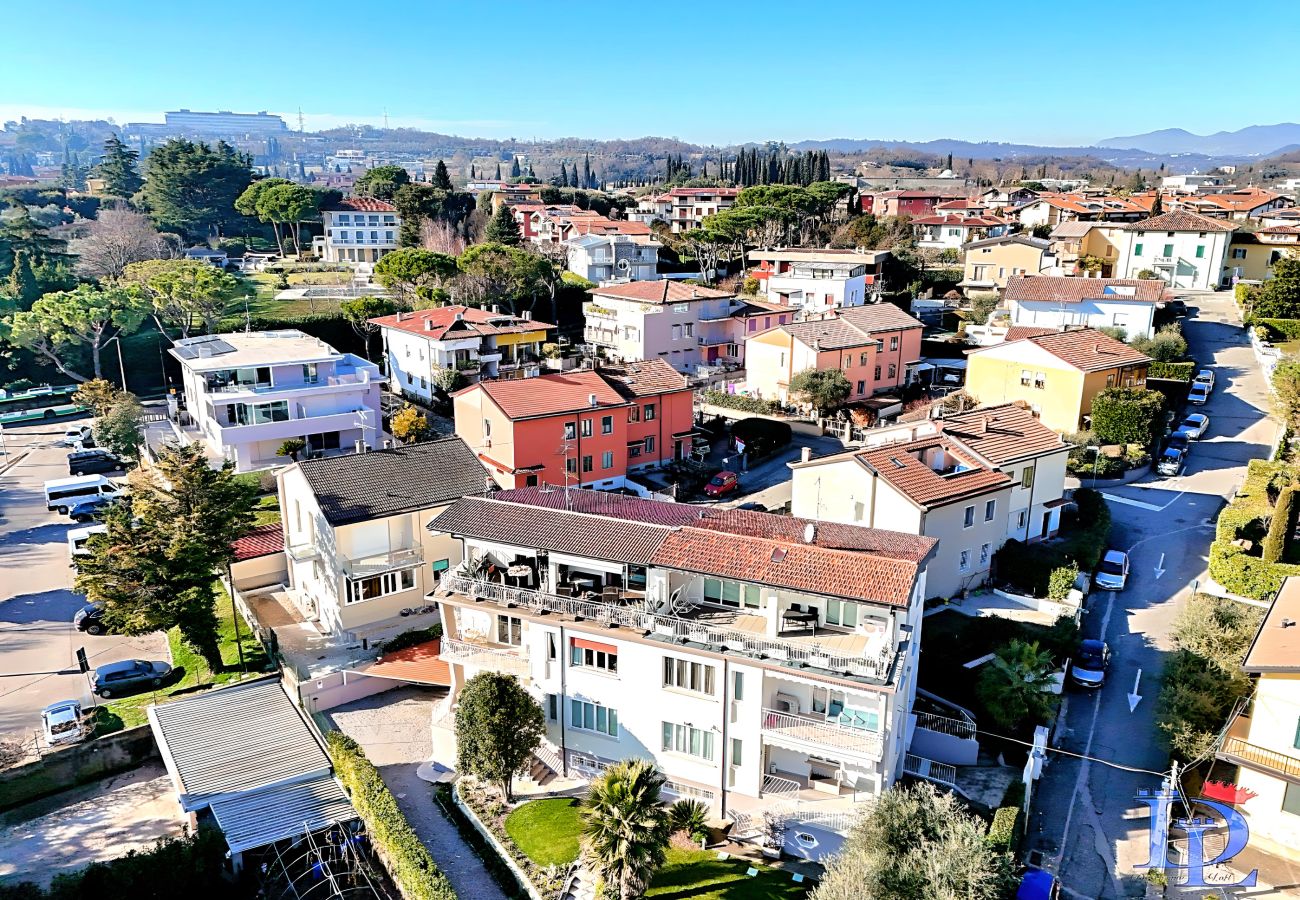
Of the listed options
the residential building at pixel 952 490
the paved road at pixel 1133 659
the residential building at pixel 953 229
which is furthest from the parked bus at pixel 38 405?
the residential building at pixel 953 229

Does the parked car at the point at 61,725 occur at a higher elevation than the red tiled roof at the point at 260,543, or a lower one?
lower

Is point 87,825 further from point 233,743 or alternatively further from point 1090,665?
Answer: point 1090,665

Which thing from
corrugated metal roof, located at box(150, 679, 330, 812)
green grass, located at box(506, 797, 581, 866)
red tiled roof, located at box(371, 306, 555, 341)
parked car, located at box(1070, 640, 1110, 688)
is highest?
red tiled roof, located at box(371, 306, 555, 341)

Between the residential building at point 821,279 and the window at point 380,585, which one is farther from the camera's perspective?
the residential building at point 821,279

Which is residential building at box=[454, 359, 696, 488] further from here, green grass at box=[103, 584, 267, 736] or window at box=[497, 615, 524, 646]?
window at box=[497, 615, 524, 646]

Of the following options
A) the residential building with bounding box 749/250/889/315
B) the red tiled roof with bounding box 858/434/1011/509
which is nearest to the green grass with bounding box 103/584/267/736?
the red tiled roof with bounding box 858/434/1011/509

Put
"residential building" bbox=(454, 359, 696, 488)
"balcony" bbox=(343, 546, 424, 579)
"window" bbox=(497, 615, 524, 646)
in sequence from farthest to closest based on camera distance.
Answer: "residential building" bbox=(454, 359, 696, 488)
"balcony" bbox=(343, 546, 424, 579)
"window" bbox=(497, 615, 524, 646)

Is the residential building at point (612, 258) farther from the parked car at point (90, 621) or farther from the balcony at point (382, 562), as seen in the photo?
the parked car at point (90, 621)

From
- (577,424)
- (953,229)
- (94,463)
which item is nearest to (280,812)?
(577,424)
